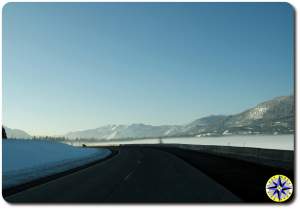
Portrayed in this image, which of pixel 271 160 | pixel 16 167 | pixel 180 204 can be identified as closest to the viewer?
pixel 180 204

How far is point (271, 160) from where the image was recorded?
89.4ft

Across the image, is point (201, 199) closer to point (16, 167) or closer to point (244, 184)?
point (244, 184)

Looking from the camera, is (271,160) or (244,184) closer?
(244,184)

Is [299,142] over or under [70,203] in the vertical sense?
over

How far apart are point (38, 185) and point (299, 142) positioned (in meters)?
10.4

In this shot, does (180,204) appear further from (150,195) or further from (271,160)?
(271,160)

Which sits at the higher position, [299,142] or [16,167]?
[299,142]

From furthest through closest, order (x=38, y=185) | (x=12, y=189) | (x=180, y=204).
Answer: (x=38, y=185)
(x=12, y=189)
(x=180, y=204)

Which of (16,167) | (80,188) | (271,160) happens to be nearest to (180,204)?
(80,188)

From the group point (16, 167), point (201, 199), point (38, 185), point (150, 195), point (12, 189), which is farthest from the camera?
point (16, 167)

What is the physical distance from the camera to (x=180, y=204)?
37.8 ft

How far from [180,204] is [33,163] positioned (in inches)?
739

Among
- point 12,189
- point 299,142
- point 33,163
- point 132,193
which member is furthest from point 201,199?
point 33,163

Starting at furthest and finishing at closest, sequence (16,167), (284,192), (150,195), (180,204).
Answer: (16,167), (150,195), (180,204), (284,192)
